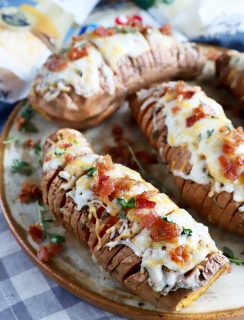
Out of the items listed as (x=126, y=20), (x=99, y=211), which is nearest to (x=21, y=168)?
(x=99, y=211)

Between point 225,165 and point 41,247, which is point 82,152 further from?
point 225,165

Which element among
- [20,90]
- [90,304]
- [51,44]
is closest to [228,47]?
[51,44]

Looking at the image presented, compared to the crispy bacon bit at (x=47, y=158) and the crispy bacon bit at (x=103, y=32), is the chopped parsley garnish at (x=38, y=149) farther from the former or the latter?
the crispy bacon bit at (x=103, y=32)

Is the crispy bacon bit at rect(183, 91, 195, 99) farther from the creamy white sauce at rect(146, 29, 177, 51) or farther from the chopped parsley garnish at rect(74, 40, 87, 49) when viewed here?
the chopped parsley garnish at rect(74, 40, 87, 49)

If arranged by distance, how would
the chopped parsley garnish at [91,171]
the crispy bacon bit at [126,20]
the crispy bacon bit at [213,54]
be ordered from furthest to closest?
the crispy bacon bit at [126,20] < the crispy bacon bit at [213,54] < the chopped parsley garnish at [91,171]

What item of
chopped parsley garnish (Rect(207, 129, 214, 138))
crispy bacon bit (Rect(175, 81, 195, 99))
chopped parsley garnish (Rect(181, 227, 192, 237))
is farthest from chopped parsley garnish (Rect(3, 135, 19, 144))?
chopped parsley garnish (Rect(181, 227, 192, 237))

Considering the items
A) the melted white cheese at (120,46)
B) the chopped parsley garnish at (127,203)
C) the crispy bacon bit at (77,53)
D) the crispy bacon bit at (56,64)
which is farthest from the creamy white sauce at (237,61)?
the chopped parsley garnish at (127,203)

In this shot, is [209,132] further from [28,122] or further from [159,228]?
[28,122]
